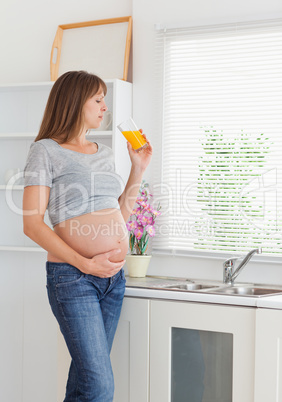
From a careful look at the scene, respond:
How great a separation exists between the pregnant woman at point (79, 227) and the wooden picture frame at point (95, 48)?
788mm

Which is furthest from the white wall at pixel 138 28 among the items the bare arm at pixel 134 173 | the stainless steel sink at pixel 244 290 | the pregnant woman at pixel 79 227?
the pregnant woman at pixel 79 227

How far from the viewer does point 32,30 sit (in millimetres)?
3102

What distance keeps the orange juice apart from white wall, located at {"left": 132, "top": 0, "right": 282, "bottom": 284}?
62 centimetres

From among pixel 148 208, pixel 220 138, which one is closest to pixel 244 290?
pixel 148 208

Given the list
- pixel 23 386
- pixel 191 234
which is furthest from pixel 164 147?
pixel 23 386

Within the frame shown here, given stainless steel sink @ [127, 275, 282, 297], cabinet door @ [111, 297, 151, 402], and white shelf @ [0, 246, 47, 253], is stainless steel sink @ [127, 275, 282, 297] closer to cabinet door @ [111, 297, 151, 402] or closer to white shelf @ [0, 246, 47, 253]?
cabinet door @ [111, 297, 151, 402]

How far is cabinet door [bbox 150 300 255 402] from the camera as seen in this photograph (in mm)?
2078

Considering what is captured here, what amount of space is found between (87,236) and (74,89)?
20.3 inches

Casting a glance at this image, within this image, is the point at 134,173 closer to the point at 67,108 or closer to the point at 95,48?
the point at 67,108

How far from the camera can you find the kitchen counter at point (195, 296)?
2.05 m

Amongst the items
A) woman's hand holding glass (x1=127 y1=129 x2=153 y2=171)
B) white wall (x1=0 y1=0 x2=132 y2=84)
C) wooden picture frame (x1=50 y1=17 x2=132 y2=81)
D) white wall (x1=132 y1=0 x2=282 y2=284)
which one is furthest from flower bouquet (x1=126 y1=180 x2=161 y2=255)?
white wall (x1=0 y1=0 x2=132 y2=84)

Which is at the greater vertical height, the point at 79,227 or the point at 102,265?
the point at 79,227

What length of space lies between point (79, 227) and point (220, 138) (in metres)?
0.99

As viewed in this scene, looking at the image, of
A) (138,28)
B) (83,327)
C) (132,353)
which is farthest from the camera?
(138,28)
